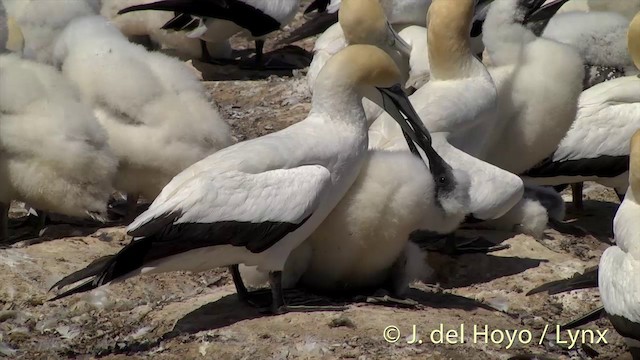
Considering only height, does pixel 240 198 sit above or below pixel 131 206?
above

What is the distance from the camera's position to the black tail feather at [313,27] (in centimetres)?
1168

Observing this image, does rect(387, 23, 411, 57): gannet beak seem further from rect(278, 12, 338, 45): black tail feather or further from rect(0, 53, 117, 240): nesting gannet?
rect(278, 12, 338, 45): black tail feather

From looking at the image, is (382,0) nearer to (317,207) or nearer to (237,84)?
(237,84)

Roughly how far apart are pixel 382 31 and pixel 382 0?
1196 millimetres

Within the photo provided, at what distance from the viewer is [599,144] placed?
8.17m

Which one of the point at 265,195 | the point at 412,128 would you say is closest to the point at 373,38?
the point at 412,128

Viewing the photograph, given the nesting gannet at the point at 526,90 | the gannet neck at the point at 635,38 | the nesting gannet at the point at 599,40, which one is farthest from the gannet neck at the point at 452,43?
the nesting gannet at the point at 599,40

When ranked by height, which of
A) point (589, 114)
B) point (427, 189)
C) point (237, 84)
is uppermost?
point (427, 189)

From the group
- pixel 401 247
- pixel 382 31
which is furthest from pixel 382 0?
pixel 401 247

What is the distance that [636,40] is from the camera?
25.2 feet

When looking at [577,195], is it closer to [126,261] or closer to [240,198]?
[240,198]

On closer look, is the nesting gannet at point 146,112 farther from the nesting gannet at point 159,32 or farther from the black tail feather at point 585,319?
the nesting gannet at point 159,32

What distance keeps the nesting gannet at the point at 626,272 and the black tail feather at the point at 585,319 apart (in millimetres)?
521

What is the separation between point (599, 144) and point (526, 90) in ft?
1.78
